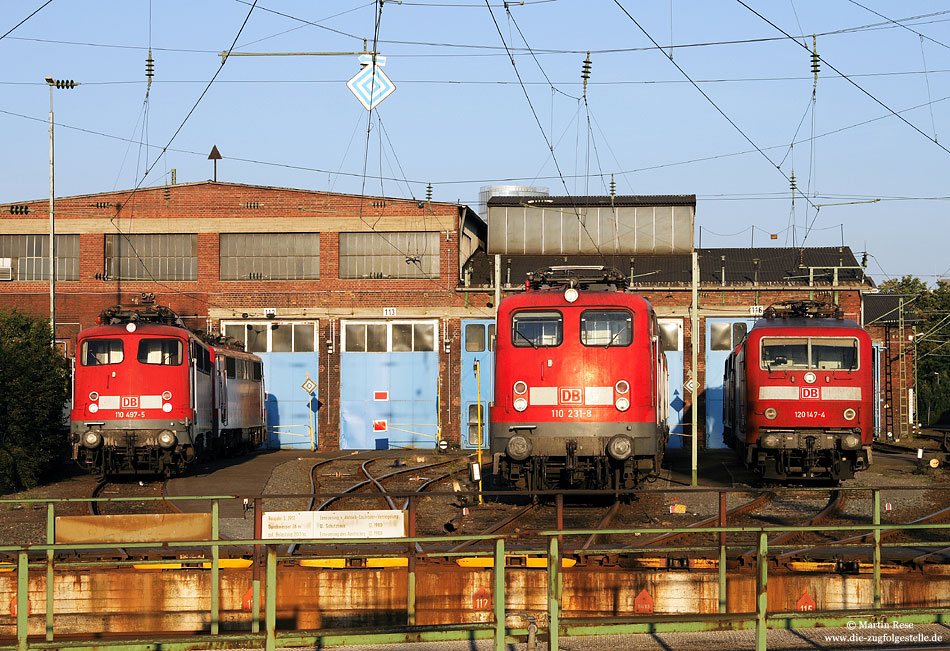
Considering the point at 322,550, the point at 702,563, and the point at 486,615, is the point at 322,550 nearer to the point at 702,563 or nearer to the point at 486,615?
the point at 486,615

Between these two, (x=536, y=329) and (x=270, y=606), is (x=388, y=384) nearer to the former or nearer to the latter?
(x=536, y=329)

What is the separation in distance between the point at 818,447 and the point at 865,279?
79.5ft

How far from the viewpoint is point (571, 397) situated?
18891 mm

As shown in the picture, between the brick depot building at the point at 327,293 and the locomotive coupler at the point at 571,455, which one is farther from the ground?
the brick depot building at the point at 327,293

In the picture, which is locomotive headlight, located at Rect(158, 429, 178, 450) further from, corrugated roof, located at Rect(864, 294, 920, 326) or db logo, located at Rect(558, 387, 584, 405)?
corrugated roof, located at Rect(864, 294, 920, 326)

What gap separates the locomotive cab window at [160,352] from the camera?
25.6m

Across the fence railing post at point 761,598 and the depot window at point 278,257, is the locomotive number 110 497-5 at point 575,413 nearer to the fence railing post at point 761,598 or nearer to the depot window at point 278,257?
the fence railing post at point 761,598

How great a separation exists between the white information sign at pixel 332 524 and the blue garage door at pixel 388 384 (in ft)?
101

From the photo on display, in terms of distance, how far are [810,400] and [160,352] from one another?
571 inches

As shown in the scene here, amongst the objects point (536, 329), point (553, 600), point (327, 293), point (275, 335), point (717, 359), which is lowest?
point (553, 600)

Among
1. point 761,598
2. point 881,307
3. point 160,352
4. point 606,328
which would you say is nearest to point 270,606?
point 761,598

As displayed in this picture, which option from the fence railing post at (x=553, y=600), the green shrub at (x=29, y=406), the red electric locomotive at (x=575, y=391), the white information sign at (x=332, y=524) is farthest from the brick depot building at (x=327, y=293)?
the fence railing post at (x=553, y=600)

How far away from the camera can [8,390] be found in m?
26.0

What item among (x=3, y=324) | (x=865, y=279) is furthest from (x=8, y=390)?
(x=865, y=279)
